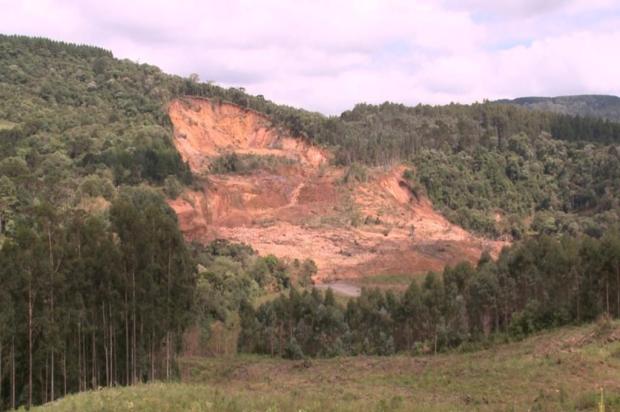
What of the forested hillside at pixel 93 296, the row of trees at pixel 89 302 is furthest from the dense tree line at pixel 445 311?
the row of trees at pixel 89 302

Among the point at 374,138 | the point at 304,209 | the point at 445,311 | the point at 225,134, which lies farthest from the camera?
the point at 225,134

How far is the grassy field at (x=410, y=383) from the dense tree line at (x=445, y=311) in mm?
1853

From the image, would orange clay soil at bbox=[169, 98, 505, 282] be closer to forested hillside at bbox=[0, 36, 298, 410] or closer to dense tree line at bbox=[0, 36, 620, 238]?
dense tree line at bbox=[0, 36, 620, 238]

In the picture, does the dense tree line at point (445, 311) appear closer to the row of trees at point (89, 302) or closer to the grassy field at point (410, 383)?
the grassy field at point (410, 383)

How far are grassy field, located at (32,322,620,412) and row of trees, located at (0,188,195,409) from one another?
267 cm

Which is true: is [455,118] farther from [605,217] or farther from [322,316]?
[322,316]

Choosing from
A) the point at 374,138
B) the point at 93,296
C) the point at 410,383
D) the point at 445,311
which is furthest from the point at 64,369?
the point at 374,138

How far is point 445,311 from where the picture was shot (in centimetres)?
3647

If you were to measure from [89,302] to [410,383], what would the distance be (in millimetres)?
11520

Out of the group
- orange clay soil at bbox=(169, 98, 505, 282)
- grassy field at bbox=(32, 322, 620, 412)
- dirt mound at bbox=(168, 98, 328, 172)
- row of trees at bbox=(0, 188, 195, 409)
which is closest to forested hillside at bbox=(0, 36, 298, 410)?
row of trees at bbox=(0, 188, 195, 409)

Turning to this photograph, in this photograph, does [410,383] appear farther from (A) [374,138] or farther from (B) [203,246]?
(A) [374,138]

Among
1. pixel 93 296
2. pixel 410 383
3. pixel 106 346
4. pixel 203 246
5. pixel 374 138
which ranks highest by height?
pixel 374 138

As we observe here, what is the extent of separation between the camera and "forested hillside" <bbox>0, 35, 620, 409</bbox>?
2375 cm

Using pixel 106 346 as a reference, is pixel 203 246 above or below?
above
